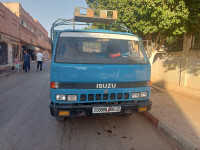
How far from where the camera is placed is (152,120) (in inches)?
147

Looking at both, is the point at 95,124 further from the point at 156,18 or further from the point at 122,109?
the point at 156,18

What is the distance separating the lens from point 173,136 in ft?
9.75

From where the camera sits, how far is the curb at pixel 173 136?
2.67 metres

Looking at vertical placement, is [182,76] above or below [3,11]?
below

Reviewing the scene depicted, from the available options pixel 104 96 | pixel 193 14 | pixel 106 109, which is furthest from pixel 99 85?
pixel 193 14

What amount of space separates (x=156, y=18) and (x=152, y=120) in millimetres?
3676

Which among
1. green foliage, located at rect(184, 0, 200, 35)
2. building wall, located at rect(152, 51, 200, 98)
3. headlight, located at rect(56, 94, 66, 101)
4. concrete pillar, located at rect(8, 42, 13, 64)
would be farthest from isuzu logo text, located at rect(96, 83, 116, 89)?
concrete pillar, located at rect(8, 42, 13, 64)

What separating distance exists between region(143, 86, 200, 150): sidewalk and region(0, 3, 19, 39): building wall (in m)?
18.3

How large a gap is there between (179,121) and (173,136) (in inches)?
29.7

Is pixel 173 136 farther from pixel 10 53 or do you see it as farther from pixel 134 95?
pixel 10 53

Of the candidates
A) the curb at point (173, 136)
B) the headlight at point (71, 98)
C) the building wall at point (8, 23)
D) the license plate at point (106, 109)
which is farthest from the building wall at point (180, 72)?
the building wall at point (8, 23)

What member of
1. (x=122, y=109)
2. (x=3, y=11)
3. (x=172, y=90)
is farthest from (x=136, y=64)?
(x=3, y=11)

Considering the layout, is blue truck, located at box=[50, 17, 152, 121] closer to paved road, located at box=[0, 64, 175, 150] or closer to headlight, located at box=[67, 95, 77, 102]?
headlight, located at box=[67, 95, 77, 102]

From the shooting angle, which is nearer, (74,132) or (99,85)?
(99,85)
